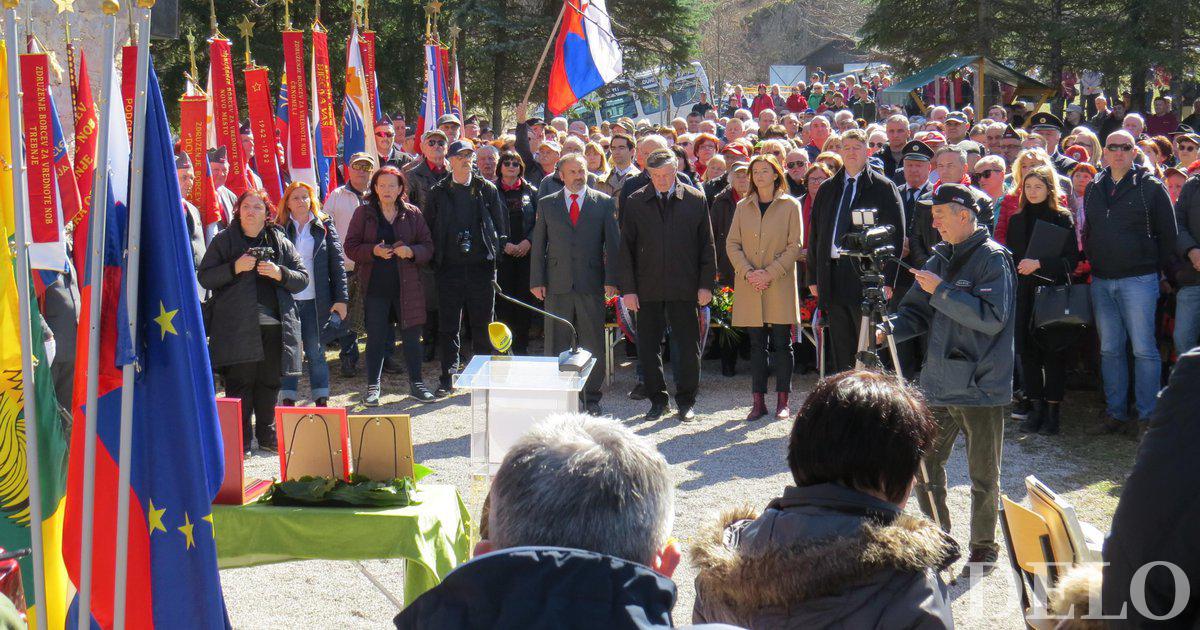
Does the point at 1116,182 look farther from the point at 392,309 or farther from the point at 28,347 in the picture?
the point at 28,347

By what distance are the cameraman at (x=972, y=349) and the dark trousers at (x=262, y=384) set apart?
431cm

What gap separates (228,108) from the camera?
1073 centimetres

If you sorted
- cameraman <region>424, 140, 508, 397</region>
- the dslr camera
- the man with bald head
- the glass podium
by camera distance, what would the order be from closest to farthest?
the glass podium < the man with bald head < the dslr camera < cameraman <region>424, 140, 508, 397</region>

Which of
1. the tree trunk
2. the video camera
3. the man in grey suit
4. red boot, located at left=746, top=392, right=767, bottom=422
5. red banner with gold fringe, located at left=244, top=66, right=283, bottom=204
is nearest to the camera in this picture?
the video camera

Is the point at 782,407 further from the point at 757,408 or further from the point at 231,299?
the point at 231,299

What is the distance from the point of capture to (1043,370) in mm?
8336

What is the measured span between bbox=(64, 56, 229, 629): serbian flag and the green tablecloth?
20.1 inches

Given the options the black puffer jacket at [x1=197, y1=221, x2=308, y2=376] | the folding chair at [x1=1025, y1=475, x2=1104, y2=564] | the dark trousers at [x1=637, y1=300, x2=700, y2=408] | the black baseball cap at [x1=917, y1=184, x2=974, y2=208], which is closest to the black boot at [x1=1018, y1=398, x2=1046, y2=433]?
the dark trousers at [x1=637, y1=300, x2=700, y2=408]

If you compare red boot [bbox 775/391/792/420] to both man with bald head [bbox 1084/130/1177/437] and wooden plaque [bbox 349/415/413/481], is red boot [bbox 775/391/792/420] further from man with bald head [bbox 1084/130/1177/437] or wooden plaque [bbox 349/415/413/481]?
wooden plaque [bbox 349/415/413/481]

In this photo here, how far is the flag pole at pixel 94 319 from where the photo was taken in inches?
130

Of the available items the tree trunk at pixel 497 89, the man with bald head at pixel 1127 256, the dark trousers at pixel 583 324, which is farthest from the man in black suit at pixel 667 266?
the tree trunk at pixel 497 89

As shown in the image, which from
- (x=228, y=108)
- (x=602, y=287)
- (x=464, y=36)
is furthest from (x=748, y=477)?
(x=464, y=36)

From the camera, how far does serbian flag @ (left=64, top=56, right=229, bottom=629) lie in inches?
140

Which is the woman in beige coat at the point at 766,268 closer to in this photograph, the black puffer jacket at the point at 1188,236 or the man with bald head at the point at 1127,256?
the man with bald head at the point at 1127,256
